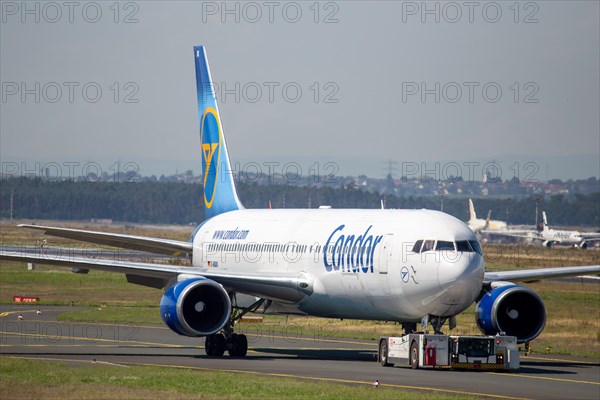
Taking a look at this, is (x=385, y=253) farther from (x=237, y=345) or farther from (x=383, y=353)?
(x=237, y=345)

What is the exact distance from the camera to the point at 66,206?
174 meters

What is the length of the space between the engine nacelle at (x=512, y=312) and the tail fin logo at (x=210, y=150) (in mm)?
16734

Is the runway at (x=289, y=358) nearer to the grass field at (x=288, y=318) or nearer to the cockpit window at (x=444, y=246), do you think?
the grass field at (x=288, y=318)

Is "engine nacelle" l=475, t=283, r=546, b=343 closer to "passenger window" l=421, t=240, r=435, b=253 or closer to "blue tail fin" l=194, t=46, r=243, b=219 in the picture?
"passenger window" l=421, t=240, r=435, b=253

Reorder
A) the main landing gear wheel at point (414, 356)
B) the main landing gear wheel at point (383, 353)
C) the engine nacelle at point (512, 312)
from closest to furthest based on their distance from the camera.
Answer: the main landing gear wheel at point (414, 356), the main landing gear wheel at point (383, 353), the engine nacelle at point (512, 312)

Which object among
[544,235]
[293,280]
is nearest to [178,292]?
[293,280]

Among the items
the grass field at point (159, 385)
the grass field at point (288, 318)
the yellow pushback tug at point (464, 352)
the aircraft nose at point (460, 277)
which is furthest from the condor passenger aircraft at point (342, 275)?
the grass field at point (159, 385)

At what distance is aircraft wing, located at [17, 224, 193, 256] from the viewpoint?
3900 centimetres

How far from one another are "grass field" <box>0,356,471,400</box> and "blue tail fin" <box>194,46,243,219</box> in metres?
19.1

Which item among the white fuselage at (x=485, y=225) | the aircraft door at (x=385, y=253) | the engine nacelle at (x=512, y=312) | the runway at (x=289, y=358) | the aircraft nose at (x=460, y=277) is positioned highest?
the white fuselage at (x=485, y=225)

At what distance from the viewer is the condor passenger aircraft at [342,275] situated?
32625mm

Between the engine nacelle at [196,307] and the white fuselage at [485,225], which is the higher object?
the white fuselage at [485,225]

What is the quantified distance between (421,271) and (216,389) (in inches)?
343

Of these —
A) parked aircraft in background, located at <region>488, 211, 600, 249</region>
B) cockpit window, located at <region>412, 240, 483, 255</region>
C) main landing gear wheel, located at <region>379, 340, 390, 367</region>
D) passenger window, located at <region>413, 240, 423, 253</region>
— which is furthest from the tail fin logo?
parked aircraft in background, located at <region>488, 211, 600, 249</region>
